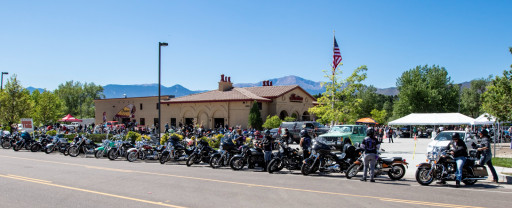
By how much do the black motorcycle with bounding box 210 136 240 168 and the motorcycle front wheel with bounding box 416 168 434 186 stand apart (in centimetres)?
683

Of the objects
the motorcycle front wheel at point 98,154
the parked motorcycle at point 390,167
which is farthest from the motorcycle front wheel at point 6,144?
the parked motorcycle at point 390,167

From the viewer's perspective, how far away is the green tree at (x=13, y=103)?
32.4 m

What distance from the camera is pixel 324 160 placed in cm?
1298

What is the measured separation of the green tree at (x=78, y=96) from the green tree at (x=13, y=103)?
62.4m

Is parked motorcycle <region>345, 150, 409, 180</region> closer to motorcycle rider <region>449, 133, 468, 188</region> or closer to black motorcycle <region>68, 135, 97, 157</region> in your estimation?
motorcycle rider <region>449, 133, 468, 188</region>

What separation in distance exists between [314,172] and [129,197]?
6.70 metres

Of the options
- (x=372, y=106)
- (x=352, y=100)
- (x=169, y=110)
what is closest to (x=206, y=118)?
(x=169, y=110)

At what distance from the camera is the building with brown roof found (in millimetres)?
43781

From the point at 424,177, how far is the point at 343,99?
20795 millimetres

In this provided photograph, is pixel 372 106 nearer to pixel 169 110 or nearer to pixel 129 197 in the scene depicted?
pixel 169 110

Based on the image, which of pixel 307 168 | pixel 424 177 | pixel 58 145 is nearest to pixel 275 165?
pixel 307 168

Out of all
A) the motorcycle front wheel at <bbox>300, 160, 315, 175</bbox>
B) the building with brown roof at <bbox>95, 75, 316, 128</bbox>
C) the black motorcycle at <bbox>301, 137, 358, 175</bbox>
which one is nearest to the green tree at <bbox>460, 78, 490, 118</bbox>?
the building with brown roof at <bbox>95, 75, 316, 128</bbox>

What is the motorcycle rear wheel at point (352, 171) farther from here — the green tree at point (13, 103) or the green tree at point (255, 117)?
the green tree at point (13, 103)

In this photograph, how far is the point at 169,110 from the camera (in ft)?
166
